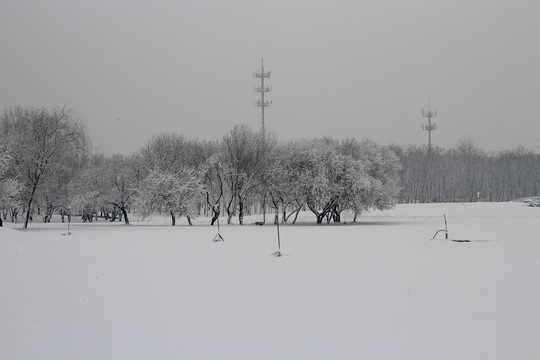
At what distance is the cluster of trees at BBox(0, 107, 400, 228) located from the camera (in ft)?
203

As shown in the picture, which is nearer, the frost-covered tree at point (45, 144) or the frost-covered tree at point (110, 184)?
the frost-covered tree at point (45, 144)

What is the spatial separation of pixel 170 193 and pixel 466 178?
3433 inches

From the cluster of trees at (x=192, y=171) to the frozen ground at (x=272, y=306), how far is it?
114 ft

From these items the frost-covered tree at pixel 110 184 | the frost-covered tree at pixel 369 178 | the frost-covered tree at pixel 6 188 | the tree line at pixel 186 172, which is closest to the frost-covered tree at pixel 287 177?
the tree line at pixel 186 172

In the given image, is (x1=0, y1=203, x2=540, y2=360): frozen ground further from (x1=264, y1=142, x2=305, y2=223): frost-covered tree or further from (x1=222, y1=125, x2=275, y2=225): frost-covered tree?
(x1=222, y1=125, x2=275, y2=225): frost-covered tree

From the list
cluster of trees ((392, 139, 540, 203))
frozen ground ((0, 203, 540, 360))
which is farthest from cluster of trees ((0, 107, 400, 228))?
cluster of trees ((392, 139, 540, 203))

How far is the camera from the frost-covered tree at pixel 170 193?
226 ft

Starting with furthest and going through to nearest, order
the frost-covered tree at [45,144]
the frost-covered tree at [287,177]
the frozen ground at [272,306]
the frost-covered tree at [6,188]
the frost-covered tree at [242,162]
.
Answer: the frost-covered tree at [242,162] < the frost-covered tree at [287,177] < the frost-covered tree at [45,144] < the frost-covered tree at [6,188] < the frozen ground at [272,306]

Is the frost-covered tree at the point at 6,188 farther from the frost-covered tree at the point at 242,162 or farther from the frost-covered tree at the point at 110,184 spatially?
the frost-covered tree at the point at 242,162

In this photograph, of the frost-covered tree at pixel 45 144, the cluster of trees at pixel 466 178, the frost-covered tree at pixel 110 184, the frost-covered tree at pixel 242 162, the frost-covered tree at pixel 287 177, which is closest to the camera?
the frost-covered tree at pixel 45 144

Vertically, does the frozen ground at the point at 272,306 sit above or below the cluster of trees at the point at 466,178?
below

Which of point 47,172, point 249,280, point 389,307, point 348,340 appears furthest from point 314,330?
point 47,172

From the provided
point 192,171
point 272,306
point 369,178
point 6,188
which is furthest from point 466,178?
point 272,306

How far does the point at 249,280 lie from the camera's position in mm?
20578
